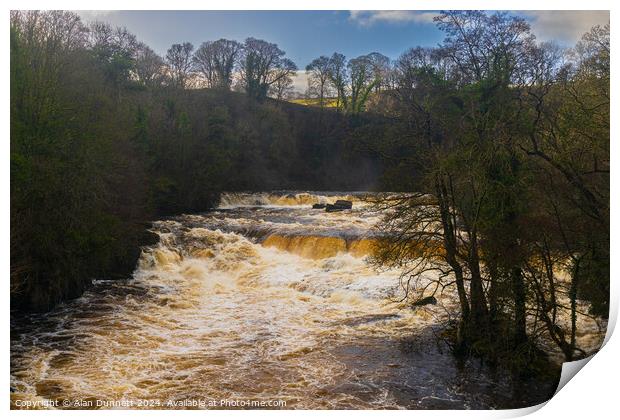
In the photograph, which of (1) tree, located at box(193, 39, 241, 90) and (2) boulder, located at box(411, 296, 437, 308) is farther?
(2) boulder, located at box(411, 296, 437, 308)

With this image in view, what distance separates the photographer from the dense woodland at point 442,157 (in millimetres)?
6051

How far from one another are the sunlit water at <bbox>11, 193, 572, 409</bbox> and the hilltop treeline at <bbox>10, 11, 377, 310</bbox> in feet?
3.02

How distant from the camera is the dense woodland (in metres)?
6.05

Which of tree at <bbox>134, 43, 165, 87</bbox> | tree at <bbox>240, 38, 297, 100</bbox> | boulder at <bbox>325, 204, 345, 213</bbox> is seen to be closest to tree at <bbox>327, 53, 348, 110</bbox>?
tree at <bbox>240, 38, 297, 100</bbox>

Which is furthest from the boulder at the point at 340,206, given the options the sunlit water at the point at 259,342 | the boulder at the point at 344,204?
the sunlit water at the point at 259,342

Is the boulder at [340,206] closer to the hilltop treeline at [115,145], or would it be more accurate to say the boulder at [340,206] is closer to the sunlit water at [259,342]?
the hilltop treeline at [115,145]

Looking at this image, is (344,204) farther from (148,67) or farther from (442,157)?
(442,157)

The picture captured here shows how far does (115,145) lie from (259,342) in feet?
20.1

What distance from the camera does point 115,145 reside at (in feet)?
35.5

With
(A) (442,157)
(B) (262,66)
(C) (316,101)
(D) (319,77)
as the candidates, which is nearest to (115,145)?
(B) (262,66)

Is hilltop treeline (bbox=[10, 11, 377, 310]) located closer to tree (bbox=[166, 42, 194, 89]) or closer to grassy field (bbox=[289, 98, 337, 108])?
Result: tree (bbox=[166, 42, 194, 89])
